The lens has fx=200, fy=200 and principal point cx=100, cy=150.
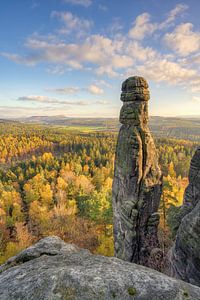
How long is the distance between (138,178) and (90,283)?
1200 centimetres

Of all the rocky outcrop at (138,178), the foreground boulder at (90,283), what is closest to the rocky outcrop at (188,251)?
the foreground boulder at (90,283)

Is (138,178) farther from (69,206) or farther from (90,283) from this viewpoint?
(69,206)

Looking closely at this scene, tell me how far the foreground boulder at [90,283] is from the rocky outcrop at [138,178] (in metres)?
9.87

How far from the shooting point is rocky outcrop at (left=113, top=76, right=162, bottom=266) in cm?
1797

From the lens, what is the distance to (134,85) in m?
18.1

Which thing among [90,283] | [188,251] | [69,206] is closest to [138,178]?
[188,251]

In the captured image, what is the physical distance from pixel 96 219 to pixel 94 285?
133 ft

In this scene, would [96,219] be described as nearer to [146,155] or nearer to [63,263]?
[146,155]

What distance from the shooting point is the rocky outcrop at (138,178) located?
17969 millimetres

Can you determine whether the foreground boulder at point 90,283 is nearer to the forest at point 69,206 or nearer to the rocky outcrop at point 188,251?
the rocky outcrop at point 188,251

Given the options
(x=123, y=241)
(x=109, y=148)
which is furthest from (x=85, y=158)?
(x=123, y=241)

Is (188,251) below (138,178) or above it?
below

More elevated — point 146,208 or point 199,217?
point 199,217

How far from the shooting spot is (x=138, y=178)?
59.3 feet
